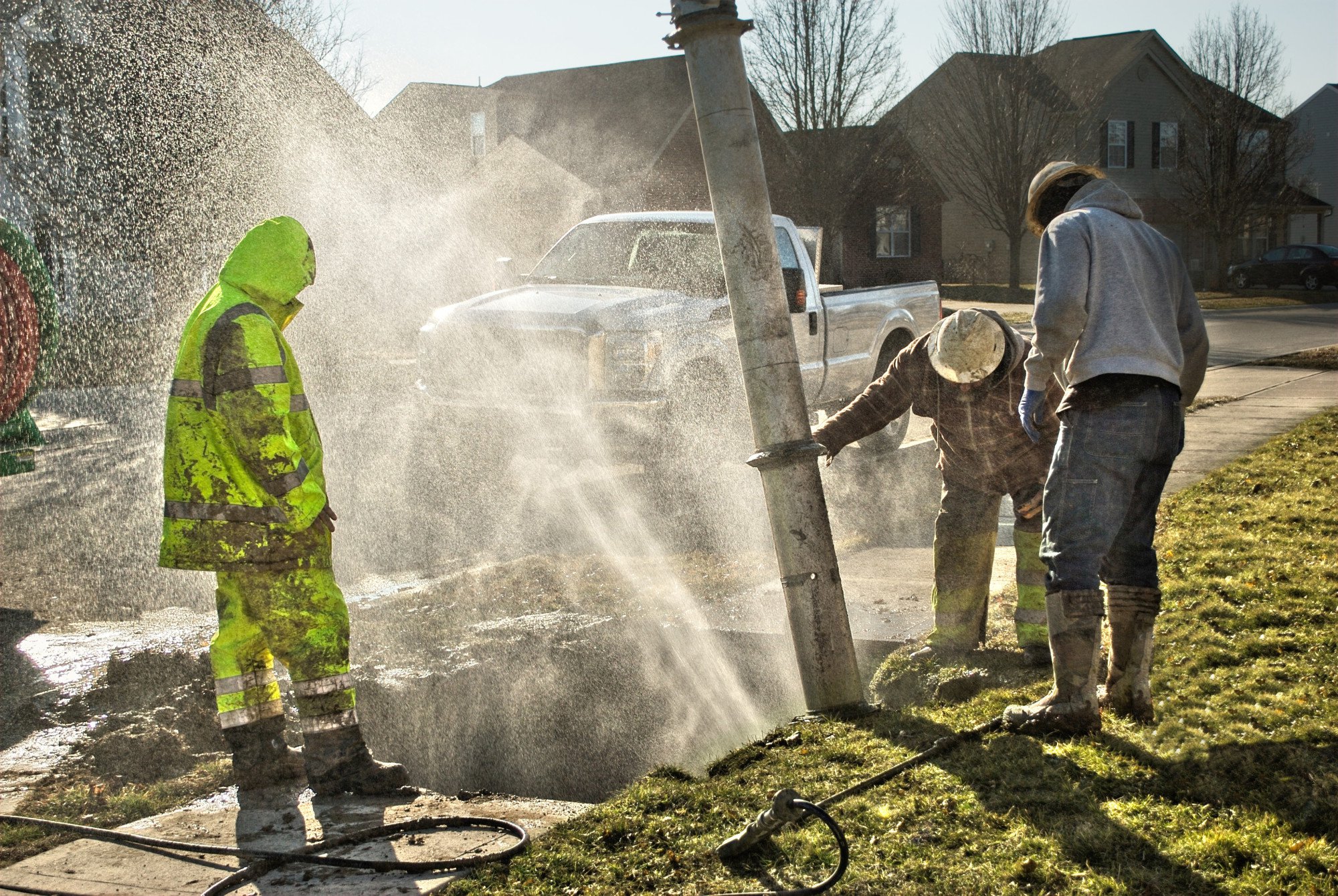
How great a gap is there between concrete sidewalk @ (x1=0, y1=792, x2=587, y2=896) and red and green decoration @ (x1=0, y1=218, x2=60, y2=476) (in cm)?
416

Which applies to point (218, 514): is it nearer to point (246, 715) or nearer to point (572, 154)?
point (246, 715)

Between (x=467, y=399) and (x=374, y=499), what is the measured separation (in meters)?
1.09

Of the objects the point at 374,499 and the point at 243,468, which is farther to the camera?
the point at 374,499

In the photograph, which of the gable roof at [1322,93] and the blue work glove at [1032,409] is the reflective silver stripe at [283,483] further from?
the gable roof at [1322,93]

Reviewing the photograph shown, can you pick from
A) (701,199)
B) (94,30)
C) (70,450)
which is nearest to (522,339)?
(70,450)

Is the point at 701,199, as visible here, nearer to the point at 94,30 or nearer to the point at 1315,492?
the point at 94,30

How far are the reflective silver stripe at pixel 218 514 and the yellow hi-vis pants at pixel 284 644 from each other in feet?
0.56

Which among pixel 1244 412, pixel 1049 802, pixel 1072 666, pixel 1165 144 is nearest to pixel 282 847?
pixel 1049 802

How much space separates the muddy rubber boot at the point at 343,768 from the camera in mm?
4004

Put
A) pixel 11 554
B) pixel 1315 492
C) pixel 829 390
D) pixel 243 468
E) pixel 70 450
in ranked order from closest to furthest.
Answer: pixel 243 468 < pixel 1315 492 < pixel 11 554 < pixel 829 390 < pixel 70 450

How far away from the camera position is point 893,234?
3981cm

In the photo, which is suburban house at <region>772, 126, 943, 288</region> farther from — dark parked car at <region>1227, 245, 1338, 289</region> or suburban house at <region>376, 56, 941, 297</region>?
dark parked car at <region>1227, 245, 1338, 289</region>

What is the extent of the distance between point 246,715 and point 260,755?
0.49 ft

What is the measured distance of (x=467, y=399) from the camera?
351 inches
